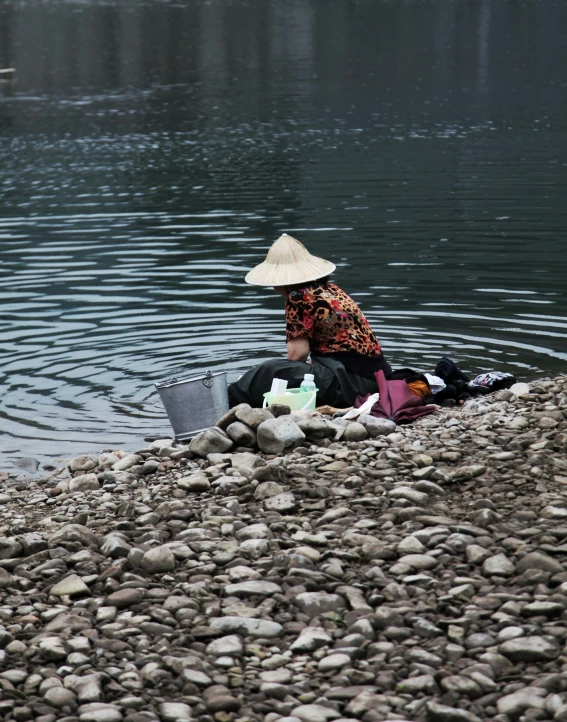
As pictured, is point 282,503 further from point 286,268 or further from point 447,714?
point 286,268

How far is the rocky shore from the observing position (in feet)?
14.0

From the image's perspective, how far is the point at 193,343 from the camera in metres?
12.5

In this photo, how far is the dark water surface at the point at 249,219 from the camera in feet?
38.3

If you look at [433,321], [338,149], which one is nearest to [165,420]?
[433,321]

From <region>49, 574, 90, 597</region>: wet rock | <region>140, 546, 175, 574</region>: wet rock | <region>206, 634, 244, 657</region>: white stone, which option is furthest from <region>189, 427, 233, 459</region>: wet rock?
<region>206, 634, 244, 657</region>: white stone

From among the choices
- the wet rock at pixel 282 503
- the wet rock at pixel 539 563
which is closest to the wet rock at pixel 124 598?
the wet rock at pixel 282 503

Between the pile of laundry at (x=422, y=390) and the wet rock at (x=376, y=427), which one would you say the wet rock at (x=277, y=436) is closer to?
the wet rock at (x=376, y=427)

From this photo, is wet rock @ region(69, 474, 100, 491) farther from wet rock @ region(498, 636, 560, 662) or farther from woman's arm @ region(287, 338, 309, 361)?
wet rock @ region(498, 636, 560, 662)

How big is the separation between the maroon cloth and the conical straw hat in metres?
1.06

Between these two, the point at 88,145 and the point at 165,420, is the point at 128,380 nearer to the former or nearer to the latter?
the point at 165,420

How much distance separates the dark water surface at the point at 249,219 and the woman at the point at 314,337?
1.53 m

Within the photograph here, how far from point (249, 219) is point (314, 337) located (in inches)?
440

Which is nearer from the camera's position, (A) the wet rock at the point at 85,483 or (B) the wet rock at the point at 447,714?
(B) the wet rock at the point at 447,714

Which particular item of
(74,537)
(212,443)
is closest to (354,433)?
(212,443)
